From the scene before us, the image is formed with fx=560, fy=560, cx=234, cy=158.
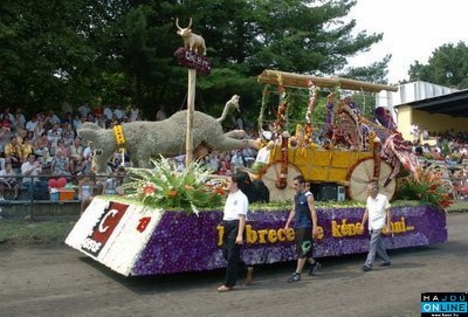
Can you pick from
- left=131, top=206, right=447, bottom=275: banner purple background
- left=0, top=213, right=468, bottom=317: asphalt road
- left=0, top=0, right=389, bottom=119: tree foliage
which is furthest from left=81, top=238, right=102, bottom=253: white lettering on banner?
left=0, top=0, right=389, bottom=119: tree foliage

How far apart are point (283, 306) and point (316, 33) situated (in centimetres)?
1834

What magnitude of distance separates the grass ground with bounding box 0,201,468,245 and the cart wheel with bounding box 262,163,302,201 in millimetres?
4652

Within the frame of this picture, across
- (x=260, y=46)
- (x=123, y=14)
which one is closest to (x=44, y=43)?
(x=123, y=14)

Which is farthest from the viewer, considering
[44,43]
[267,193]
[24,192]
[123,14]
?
[123,14]

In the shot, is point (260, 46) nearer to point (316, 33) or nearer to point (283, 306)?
point (316, 33)

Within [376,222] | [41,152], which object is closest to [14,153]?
[41,152]

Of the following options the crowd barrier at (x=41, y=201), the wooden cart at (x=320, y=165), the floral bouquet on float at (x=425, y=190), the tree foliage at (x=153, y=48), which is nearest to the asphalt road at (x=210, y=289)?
the wooden cart at (x=320, y=165)

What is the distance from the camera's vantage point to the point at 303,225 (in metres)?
8.91

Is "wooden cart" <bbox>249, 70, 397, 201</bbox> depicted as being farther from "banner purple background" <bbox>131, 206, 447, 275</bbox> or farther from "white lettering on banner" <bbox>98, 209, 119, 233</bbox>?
"white lettering on banner" <bbox>98, 209, 119, 233</bbox>

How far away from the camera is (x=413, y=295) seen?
26.2 feet

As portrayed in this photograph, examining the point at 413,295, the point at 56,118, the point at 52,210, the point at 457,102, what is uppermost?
the point at 457,102

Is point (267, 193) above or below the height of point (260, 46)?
below

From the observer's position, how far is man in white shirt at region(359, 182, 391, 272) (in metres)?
9.86

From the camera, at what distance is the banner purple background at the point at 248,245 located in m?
8.08
